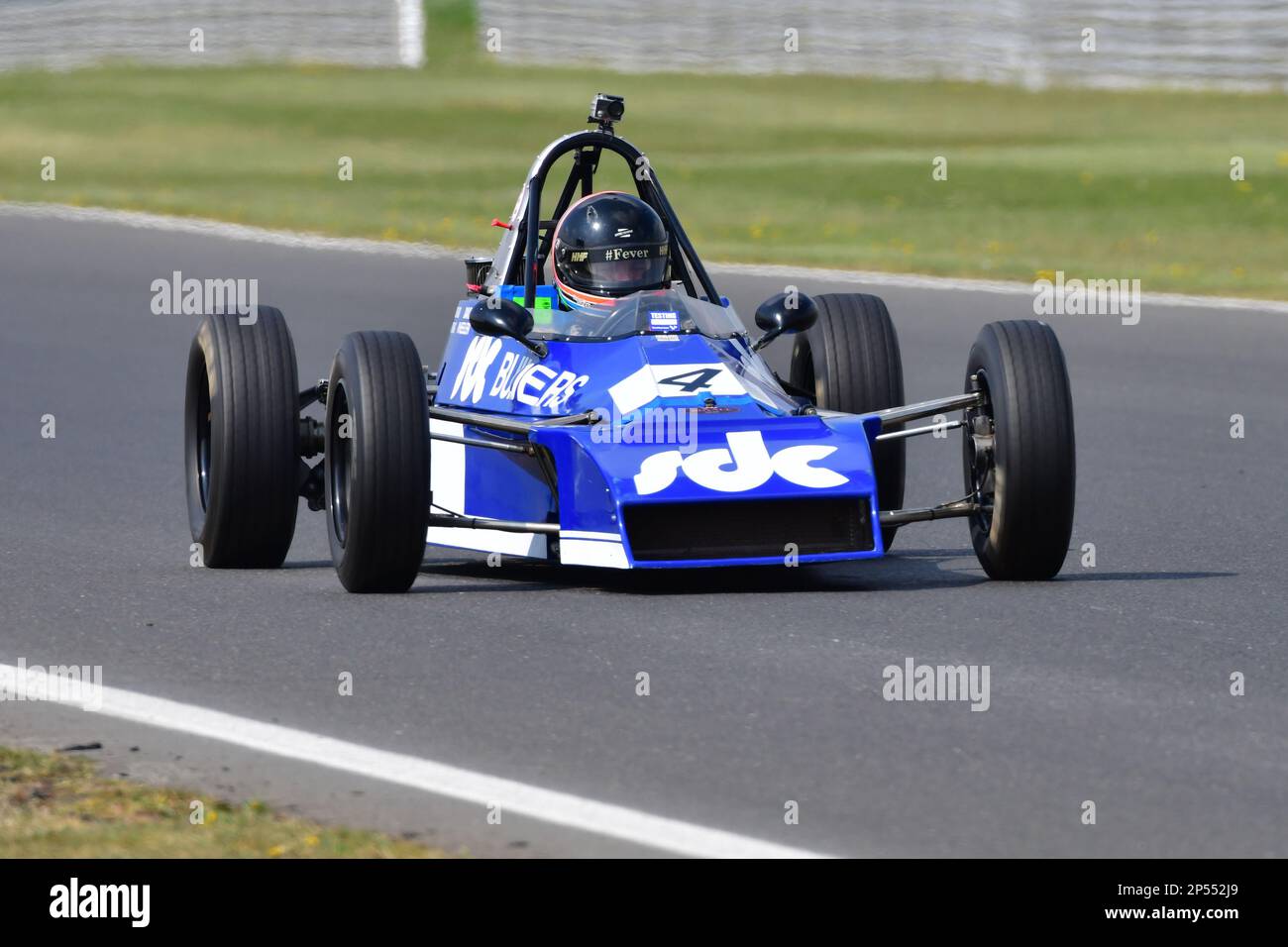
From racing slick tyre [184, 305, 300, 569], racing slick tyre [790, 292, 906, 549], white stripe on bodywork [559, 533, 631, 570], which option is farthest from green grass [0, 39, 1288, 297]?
white stripe on bodywork [559, 533, 631, 570]

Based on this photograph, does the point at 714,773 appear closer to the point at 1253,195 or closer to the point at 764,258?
the point at 764,258

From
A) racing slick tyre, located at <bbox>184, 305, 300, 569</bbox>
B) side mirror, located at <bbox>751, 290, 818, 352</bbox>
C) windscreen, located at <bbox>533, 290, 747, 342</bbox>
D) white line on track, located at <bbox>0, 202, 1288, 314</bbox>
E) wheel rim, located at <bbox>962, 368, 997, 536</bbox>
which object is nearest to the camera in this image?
wheel rim, located at <bbox>962, 368, 997, 536</bbox>

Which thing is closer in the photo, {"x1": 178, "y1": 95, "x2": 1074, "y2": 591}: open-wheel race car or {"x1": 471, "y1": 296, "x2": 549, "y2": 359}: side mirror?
{"x1": 178, "y1": 95, "x2": 1074, "y2": 591}: open-wheel race car

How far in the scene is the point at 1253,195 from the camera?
81.5 feet

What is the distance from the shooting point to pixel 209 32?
4306 centimetres

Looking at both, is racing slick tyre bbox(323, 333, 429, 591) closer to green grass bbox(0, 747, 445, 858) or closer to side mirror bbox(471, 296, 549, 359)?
side mirror bbox(471, 296, 549, 359)

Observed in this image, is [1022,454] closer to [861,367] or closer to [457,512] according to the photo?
[861,367]

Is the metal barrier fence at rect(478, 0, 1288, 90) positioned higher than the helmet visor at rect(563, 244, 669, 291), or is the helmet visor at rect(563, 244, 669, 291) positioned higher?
the metal barrier fence at rect(478, 0, 1288, 90)

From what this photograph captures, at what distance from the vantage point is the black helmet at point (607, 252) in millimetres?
9070

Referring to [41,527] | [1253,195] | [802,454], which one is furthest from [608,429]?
[1253,195]

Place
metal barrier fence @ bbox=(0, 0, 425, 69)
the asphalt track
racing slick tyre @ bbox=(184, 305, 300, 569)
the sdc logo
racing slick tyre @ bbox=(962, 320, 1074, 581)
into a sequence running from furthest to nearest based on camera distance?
metal barrier fence @ bbox=(0, 0, 425, 69) → racing slick tyre @ bbox=(184, 305, 300, 569) → racing slick tyre @ bbox=(962, 320, 1074, 581) → the sdc logo → the asphalt track

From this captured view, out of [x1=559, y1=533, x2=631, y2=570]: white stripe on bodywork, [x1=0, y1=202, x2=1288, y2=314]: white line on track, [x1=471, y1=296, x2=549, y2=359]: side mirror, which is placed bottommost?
[x1=559, y1=533, x2=631, y2=570]: white stripe on bodywork

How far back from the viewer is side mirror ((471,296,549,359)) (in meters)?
8.47

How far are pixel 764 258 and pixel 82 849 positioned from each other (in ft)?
56.3
